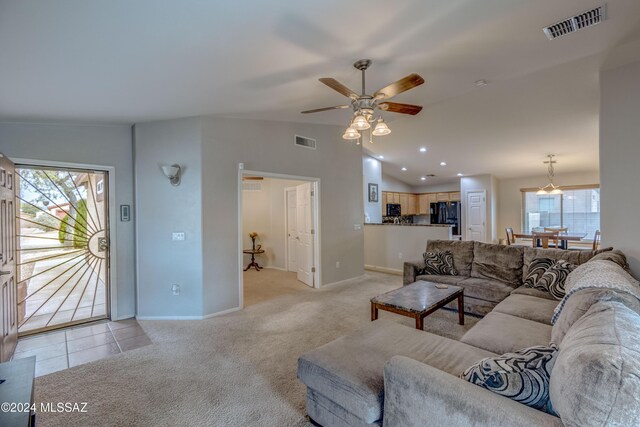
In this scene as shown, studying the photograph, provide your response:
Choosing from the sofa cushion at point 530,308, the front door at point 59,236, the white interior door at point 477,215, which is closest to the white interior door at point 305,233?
the front door at point 59,236

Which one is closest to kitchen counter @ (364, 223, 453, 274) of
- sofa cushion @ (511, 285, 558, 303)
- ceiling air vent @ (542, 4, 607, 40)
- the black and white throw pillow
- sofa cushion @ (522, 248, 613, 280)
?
sofa cushion @ (522, 248, 613, 280)

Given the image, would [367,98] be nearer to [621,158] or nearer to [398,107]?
[398,107]

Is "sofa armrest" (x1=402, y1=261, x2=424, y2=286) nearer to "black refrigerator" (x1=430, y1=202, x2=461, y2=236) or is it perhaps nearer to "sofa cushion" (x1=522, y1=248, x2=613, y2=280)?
"sofa cushion" (x1=522, y1=248, x2=613, y2=280)

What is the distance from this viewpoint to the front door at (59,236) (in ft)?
12.2

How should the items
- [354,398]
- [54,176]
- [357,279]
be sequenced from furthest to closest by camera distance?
[357,279]
[54,176]
[354,398]

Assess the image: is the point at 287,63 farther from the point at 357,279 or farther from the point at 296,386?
the point at 357,279

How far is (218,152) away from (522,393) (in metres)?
4.00

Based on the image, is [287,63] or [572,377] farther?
[287,63]

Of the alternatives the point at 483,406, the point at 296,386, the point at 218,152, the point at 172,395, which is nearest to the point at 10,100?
the point at 218,152

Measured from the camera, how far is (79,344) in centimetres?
323

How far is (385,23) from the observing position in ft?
7.55

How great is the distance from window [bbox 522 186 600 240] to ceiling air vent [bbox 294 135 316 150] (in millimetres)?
7003

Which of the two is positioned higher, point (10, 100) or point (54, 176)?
point (10, 100)

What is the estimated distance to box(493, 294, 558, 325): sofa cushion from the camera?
261 cm
